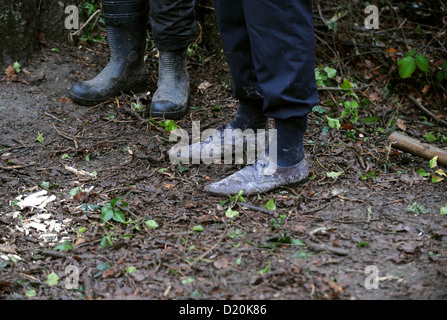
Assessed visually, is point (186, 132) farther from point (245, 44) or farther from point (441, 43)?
point (441, 43)

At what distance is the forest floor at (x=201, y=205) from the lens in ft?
5.60

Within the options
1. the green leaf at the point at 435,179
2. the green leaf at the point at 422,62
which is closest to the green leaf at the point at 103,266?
the green leaf at the point at 435,179

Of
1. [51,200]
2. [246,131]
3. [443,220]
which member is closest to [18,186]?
[51,200]

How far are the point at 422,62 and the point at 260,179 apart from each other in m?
1.78

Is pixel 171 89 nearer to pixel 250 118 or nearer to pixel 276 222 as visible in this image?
pixel 250 118

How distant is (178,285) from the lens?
5.55 ft

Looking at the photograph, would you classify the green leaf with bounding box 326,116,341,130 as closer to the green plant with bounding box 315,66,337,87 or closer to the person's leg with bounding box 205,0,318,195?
the green plant with bounding box 315,66,337,87

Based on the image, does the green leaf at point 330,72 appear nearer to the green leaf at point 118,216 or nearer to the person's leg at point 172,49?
the person's leg at point 172,49

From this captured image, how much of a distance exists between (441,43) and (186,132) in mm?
2209

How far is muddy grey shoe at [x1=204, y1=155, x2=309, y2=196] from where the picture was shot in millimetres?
2240

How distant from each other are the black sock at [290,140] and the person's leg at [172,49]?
92 centimetres

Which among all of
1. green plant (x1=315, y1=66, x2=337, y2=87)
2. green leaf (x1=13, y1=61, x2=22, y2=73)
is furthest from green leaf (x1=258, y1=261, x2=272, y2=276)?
green leaf (x1=13, y1=61, x2=22, y2=73)

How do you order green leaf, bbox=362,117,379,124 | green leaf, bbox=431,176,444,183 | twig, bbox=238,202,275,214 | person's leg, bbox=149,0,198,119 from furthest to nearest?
green leaf, bbox=362,117,379,124, person's leg, bbox=149,0,198,119, green leaf, bbox=431,176,444,183, twig, bbox=238,202,275,214

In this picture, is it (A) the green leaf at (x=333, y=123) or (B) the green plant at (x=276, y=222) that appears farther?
(A) the green leaf at (x=333, y=123)
